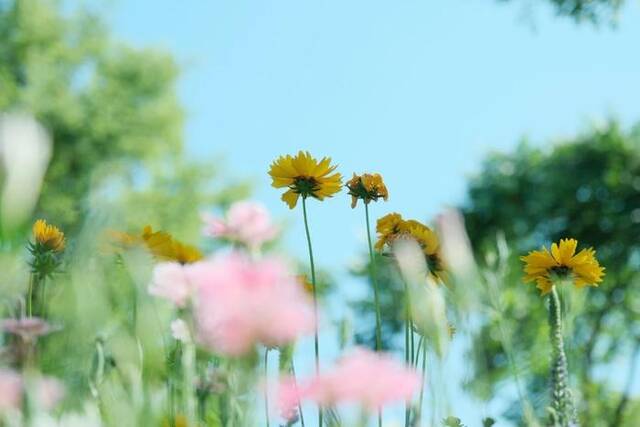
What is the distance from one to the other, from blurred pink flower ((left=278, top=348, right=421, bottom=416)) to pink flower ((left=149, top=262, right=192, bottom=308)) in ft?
0.85

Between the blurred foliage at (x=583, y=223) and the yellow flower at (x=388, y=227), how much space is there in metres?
12.7

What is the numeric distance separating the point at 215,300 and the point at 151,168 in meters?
16.0

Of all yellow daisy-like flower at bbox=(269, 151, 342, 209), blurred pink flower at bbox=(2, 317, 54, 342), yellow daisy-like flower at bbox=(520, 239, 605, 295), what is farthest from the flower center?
blurred pink flower at bbox=(2, 317, 54, 342)

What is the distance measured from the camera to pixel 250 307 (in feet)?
2.64

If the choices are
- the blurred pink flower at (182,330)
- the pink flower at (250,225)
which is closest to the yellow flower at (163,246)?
the pink flower at (250,225)

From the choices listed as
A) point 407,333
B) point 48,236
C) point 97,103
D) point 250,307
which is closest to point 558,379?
point 407,333

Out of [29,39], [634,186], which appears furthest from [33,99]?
[634,186]

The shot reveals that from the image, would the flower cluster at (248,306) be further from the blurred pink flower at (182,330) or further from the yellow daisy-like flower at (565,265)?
the yellow daisy-like flower at (565,265)

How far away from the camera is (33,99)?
15.6 m

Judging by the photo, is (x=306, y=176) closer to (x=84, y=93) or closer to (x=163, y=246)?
(x=163, y=246)

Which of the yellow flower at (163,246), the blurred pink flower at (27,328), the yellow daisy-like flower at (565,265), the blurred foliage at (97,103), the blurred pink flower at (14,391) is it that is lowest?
the blurred pink flower at (14,391)

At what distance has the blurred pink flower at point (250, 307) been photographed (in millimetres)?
802

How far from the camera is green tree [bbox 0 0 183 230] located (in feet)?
51.4

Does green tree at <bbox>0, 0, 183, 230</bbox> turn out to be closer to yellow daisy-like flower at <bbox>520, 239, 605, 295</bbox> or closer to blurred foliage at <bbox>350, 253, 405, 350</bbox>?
blurred foliage at <bbox>350, 253, 405, 350</bbox>
